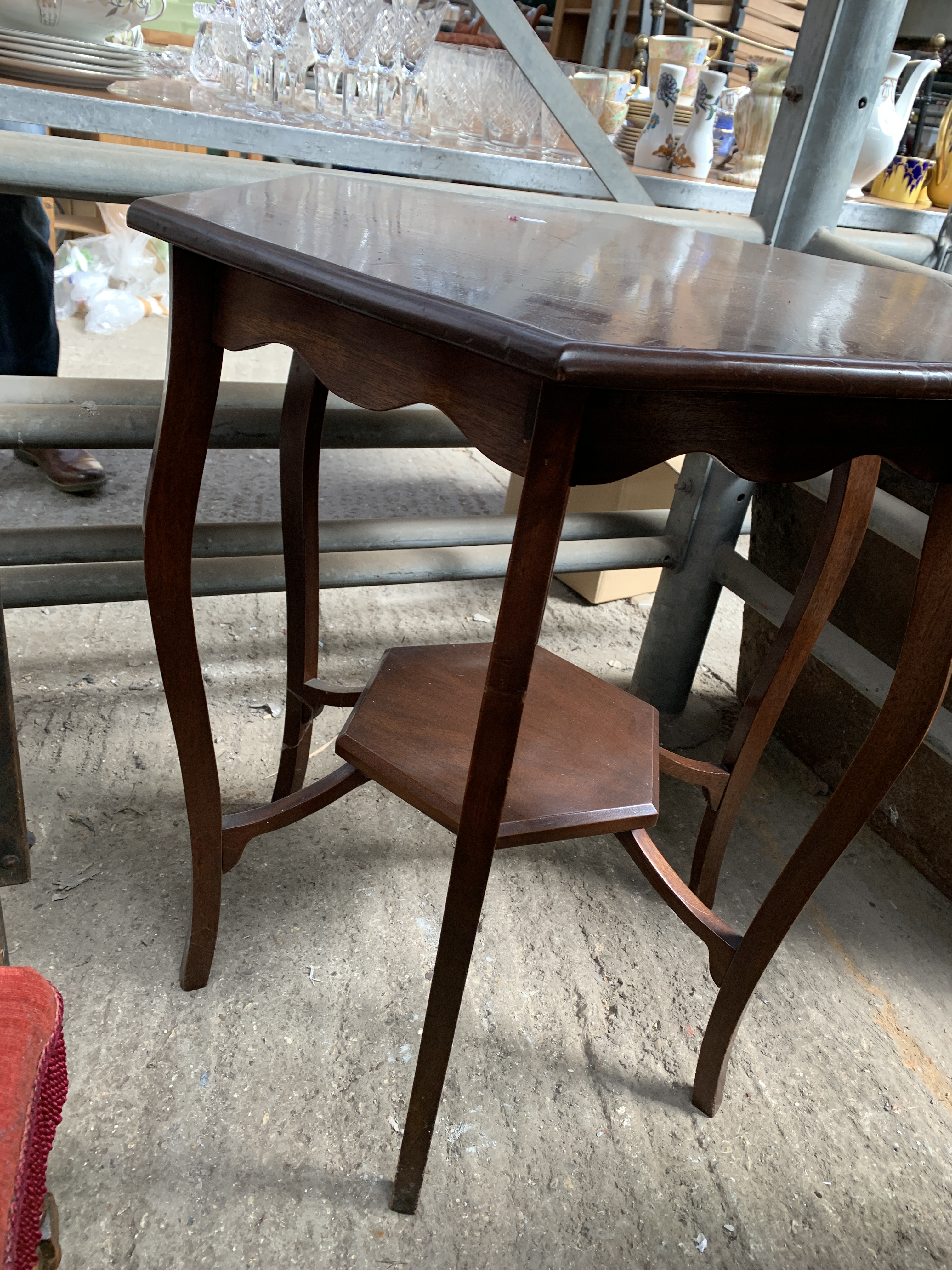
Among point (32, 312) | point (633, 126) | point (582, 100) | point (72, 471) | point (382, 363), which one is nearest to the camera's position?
point (382, 363)

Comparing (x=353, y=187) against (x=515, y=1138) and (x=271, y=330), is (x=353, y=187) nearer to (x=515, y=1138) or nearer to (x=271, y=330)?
(x=271, y=330)

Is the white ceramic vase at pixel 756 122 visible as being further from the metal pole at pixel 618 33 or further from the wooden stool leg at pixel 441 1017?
the metal pole at pixel 618 33

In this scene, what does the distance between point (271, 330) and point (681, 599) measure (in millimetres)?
1157

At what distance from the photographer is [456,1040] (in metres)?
1.17

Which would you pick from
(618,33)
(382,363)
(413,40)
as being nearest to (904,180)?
(413,40)

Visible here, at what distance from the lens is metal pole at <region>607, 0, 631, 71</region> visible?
13.1ft

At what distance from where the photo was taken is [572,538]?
1703mm

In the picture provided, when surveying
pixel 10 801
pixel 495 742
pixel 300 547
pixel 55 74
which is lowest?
pixel 10 801

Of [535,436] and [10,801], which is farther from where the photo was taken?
[10,801]

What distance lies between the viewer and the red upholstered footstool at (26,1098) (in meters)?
0.49

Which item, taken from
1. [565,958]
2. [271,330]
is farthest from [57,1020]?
[565,958]

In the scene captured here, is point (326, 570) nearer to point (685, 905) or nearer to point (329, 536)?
point (329, 536)

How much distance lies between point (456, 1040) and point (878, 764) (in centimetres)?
66

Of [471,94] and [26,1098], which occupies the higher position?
[471,94]
